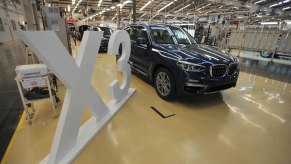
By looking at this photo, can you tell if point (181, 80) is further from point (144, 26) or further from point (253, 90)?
point (253, 90)

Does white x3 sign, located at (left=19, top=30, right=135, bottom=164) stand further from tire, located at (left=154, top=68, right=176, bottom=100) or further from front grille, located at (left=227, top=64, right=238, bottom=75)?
front grille, located at (left=227, top=64, right=238, bottom=75)

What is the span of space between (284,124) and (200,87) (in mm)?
1457

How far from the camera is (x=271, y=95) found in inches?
143

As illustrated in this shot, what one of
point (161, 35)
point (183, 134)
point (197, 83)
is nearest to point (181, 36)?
point (161, 35)

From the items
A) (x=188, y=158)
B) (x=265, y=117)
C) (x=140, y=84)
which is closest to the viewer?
(x=188, y=158)

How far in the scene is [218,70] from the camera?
266 cm

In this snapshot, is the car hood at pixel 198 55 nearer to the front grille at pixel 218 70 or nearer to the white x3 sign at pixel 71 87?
the front grille at pixel 218 70

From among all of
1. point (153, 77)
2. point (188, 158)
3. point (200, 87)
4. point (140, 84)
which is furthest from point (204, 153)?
point (140, 84)

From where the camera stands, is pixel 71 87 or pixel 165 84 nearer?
pixel 71 87

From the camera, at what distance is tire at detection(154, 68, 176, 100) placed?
2855 mm

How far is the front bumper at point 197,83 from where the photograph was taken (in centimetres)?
257

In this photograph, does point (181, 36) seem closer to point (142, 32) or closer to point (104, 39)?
point (142, 32)

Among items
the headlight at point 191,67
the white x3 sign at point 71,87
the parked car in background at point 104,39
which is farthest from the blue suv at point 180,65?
the parked car in background at point 104,39

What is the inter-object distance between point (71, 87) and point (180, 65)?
5.76 ft
